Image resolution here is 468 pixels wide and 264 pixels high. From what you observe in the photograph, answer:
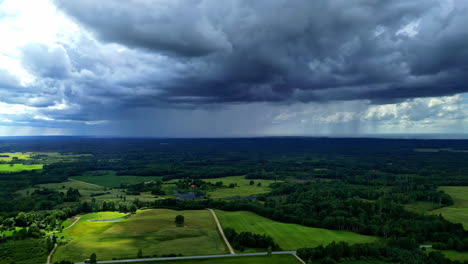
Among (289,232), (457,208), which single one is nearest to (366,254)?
(289,232)

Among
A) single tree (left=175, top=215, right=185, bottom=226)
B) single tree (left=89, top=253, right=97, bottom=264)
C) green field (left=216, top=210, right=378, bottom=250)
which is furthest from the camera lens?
single tree (left=175, top=215, right=185, bottom=226)

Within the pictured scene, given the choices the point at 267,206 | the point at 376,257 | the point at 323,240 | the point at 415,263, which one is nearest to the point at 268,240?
the point at 323,240

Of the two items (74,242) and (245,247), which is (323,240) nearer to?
(245,247)

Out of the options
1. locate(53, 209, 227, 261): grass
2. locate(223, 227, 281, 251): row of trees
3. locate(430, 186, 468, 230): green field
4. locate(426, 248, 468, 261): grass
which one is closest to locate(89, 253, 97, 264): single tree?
locate(53, 209, 227, 261): grass

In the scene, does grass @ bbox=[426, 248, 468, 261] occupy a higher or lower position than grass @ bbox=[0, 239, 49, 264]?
lower

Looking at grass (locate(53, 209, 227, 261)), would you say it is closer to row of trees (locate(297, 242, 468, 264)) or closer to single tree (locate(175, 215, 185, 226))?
single tree (locate(175, 215, 185, 226))

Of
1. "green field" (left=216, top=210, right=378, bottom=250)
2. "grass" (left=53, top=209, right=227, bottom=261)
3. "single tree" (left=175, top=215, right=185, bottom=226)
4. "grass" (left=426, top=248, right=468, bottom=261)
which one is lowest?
"grass" (left=426, top=248, right=468, bottom=261)

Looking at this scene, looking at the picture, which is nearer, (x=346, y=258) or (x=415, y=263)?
(x=415, y=263)
